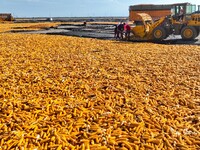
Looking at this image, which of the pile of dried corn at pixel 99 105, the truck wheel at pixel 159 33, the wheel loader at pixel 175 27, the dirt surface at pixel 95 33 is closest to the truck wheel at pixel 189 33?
the wheel loader at pixel 175 27

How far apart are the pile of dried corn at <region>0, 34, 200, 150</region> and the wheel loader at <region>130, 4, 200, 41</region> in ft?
40.7

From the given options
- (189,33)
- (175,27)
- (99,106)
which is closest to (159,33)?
(175,27)

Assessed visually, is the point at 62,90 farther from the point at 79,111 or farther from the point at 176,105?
the point at 176,105

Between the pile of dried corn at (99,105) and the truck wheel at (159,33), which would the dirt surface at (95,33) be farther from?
the pile of dried corn at (99,105)

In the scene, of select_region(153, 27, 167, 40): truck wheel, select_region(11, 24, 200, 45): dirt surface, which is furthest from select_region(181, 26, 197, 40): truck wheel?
select_region(153, 27, 167, 40): truck wheel

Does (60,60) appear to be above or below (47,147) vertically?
above

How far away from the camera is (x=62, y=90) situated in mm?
7727

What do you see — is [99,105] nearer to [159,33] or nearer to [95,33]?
[159,33]

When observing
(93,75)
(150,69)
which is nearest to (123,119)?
(93,75)

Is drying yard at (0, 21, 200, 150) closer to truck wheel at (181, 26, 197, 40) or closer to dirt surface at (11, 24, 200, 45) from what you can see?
dirt surface at (11, 24, 200, 45)

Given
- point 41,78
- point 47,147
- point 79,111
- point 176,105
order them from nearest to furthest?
point 47,147 < point 79,111 < point 176,105 < point 41,78

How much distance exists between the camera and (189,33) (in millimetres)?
22891

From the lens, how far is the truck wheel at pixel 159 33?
77.0 ft

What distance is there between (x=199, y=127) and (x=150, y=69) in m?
5.05
